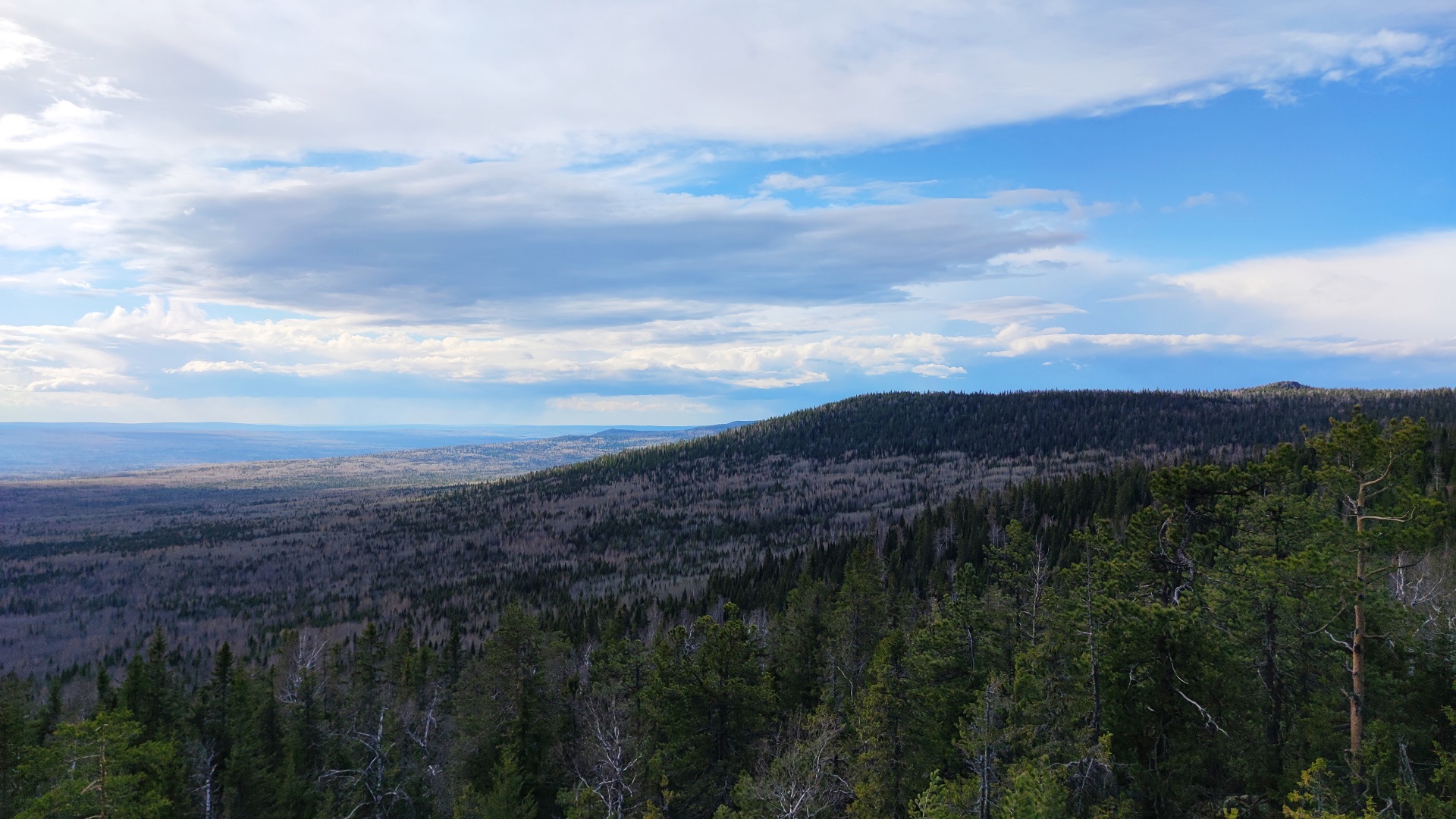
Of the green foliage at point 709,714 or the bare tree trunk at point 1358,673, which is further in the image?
the green foliage at point 709,714

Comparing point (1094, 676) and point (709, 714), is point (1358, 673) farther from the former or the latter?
point (709, 714)

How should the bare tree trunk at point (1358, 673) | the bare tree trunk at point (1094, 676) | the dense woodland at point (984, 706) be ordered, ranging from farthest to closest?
the bare tree trunk at point (1094, 676), the dense woodland at point (984, 706), the bare tree trunk at point (1358, 673)

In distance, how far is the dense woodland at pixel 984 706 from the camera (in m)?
18.2

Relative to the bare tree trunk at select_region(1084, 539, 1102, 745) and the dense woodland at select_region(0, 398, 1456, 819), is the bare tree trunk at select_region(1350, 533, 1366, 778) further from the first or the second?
the bare tree trunk at select_region(1084, 539, 1102, 745)

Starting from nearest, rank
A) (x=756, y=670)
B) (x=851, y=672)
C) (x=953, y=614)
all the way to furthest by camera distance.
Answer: (x=953, y=614)
(x=756, y=670)
(x=851, y=672)

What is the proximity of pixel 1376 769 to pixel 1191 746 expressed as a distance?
458 centimetres

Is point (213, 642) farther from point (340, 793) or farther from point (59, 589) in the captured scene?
point (340, 793)

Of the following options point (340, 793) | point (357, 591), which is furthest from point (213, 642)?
point (340, 793)

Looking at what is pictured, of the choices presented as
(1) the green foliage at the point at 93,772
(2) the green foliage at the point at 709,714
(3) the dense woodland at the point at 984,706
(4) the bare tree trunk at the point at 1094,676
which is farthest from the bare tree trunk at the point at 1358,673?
(1) the green foliage at the point at 93,772

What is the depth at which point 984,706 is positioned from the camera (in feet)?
72.2

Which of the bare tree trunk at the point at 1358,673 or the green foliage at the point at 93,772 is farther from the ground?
the bare tree trunk at the point at 1358,673

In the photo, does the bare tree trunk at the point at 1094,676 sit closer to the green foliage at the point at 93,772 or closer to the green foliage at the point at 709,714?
the green foliage at the point at 709,714

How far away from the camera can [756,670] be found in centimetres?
3525

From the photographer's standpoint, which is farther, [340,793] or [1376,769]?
[340,793]
